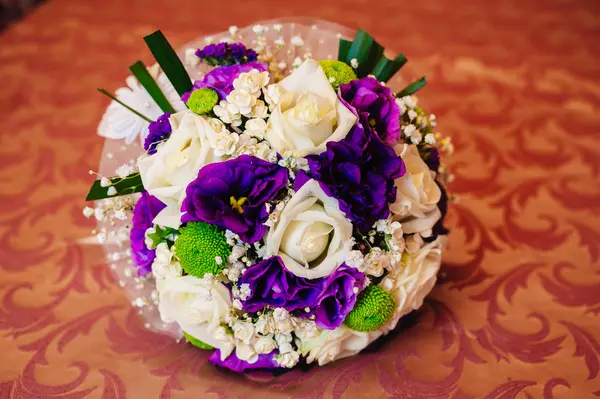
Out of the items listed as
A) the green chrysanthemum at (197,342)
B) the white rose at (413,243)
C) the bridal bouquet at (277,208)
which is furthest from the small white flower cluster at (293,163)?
the green chrysanthemum at (197,342)

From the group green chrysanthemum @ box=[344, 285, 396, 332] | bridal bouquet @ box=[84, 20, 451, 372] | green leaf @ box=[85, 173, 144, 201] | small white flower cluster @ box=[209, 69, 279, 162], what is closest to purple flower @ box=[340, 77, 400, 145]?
bridal bouquet @ box=[84, 20, 451, 372]

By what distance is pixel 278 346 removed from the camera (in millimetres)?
821

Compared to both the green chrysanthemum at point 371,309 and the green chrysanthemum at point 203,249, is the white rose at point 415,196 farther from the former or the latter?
the green chrysanthemum at point 203,249

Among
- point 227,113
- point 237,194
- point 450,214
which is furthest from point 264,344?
point 450,214

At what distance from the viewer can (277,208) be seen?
721 mm

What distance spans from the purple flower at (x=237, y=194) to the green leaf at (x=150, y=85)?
221 millimetres

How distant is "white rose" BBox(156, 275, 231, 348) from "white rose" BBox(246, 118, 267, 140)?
0.66ft

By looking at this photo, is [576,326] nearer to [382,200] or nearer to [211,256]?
[382,200]

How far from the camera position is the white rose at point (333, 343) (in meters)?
0.81

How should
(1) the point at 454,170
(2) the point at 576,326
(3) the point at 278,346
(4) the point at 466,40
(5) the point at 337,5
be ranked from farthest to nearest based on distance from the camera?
(5) the point at 337,5, (4) the point at 466,40, (1) the point at 454,170, (2) the point at 576,326, (3) the point at 278,346

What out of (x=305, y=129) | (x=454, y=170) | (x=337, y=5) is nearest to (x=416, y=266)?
(x=305, y=129)

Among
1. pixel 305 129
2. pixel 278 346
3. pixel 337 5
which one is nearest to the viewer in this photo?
pixel 305 129

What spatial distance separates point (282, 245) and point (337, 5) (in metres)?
1.67

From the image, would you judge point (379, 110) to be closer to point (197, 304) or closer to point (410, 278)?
point (410, 278)
